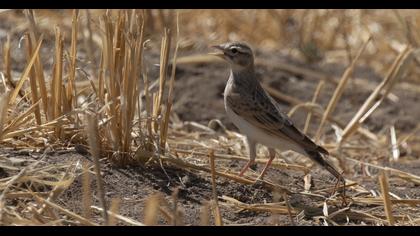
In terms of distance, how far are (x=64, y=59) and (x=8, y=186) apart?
1.56m

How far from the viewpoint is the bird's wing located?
7133mm

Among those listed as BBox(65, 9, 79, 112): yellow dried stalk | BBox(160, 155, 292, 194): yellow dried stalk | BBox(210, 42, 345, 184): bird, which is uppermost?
BBox(65, 9, 79, 112): yellow dried stalk

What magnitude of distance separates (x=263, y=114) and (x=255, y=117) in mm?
70

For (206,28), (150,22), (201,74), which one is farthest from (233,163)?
(206,28)

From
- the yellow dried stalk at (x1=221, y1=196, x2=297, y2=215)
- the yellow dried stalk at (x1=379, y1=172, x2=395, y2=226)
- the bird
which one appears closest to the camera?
the yellow dried stalk at (x1=379, y1=172, x2=395, y2=226)

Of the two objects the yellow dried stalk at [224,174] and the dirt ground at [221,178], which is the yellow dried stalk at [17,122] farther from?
the yellow dried stalk at [224,174]

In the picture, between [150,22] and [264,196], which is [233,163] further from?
[150,22]

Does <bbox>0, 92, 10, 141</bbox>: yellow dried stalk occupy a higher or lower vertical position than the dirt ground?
higher

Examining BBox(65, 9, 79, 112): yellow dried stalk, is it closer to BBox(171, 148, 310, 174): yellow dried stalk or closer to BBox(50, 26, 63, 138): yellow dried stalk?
BBox(50, 26, 63, 138): yellow dried stalk

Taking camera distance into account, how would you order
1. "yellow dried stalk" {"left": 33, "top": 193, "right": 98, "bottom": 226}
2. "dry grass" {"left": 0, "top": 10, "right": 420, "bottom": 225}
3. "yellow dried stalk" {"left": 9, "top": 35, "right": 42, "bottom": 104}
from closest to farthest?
"yellow dried stalk" {"left": 33, "top": 193, "right": 98, "bottom": 226} → "dry grass" {"left": 0, "top": 10, "right": 420, "bottom": 225} → "yellow dried stalk" {"left": 9, "top": 35, "right": 42, "bottom": 104}

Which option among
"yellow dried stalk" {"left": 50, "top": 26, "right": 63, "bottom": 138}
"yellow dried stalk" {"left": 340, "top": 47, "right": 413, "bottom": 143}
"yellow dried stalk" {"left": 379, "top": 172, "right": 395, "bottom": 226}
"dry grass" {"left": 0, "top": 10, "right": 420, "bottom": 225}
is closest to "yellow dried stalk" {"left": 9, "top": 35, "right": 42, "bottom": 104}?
"dry grass" {"left": 0, "top": 10, "right": 420, "bottom": 225}

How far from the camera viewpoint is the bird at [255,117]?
278 inches

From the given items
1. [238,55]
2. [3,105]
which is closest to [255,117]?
[238,55]
